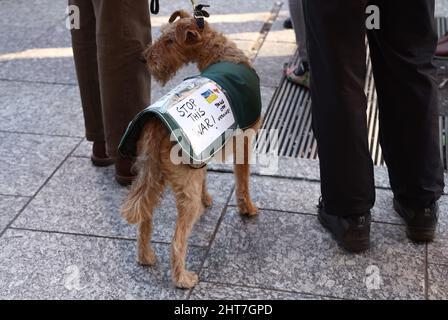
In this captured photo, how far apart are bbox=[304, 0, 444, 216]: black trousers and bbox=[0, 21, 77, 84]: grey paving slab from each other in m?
2.93

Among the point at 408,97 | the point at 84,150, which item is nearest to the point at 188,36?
the point at 408,97

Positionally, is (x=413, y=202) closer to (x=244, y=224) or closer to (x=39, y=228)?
(x=244, y=224)

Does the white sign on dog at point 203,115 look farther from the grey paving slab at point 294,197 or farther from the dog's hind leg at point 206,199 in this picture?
the grey paving slab at point 294,197

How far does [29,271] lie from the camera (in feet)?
11.1

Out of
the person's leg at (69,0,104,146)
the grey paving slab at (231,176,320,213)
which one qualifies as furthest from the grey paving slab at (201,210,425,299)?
the person's leg at (69,0,104,146)

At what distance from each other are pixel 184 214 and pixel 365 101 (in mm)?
1041

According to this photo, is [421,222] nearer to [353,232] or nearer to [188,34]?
[353,232]

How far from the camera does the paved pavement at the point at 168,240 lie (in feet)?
10.6

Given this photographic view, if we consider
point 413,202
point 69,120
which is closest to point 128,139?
point 413,202

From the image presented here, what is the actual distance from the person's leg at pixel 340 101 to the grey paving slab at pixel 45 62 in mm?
2899

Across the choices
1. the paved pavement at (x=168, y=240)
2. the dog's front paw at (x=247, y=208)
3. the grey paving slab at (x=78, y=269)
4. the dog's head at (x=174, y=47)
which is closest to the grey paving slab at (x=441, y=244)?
the paved pavement at (x=168, y=240)

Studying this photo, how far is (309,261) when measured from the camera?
3418mm

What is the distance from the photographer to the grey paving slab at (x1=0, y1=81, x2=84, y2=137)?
480 cm
